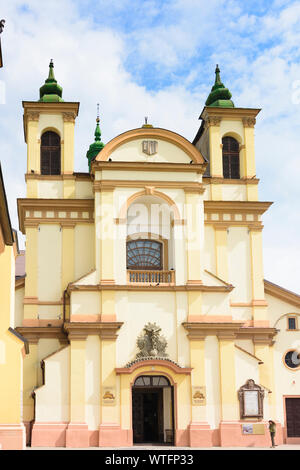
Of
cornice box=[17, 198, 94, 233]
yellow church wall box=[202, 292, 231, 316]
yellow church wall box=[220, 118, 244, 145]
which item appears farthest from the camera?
yellow church wall box=[220, 118, 244, 145]

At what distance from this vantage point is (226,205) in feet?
120

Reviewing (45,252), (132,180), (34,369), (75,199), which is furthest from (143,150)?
(34,369)

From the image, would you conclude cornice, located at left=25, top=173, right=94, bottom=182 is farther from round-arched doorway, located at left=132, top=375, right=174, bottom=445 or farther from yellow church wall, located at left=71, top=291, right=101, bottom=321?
round-arched doorway, located at left=132, top=375, right=174, bottom=445

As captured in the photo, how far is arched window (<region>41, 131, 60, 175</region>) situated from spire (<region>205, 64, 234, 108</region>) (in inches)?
320

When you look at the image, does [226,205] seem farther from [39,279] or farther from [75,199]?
[39,279]

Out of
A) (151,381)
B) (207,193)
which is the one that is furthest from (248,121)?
(151,381)

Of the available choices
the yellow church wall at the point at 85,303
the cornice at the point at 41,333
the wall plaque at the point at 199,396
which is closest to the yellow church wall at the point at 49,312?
the cornice at the point at 41,333

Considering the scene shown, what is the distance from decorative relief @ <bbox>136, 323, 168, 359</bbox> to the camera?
3198cm

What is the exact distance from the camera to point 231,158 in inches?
1491

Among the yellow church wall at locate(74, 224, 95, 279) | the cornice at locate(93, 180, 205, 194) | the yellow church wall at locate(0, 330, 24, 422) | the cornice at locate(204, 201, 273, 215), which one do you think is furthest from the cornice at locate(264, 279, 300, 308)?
the yellow church wall at locate(0, 330, 24, 422)

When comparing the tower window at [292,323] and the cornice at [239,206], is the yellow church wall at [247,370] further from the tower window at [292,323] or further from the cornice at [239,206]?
the cornice at [239,206]

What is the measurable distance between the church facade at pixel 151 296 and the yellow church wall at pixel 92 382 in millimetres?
42

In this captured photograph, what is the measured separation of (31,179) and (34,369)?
345 inches

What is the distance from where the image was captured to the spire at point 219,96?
38500 mm
